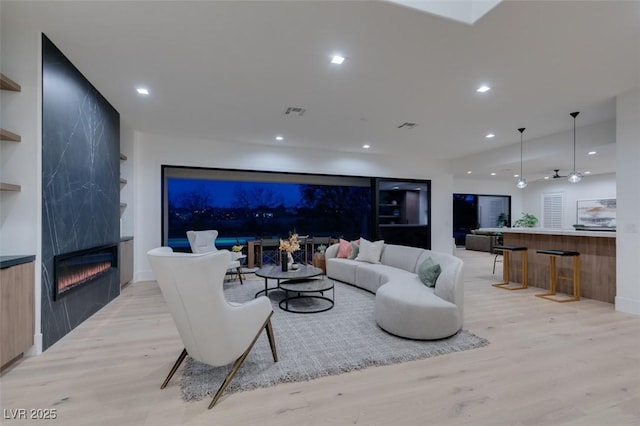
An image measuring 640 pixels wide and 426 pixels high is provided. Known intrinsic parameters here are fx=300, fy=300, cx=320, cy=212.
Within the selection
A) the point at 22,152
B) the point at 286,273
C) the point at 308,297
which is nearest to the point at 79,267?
the point at 22,152

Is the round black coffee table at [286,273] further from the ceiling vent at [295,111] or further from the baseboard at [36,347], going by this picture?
the ceiling vent at [295,111]

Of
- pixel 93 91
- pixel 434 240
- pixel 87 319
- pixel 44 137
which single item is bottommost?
pixel 87 319

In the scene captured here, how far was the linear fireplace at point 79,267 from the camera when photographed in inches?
118

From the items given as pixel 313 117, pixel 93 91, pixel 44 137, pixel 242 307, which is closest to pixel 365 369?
pixel 242 307

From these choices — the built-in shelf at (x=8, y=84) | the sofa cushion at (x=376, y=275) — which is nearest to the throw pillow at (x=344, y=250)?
the sofa cushion at (x=376, y=275)

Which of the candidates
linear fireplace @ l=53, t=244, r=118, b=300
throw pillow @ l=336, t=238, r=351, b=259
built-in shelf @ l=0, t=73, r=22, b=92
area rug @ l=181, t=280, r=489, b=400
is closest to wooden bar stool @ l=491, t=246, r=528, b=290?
throw pillow @ l=336, t=238, r=351, b=259

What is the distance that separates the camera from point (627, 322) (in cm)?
354

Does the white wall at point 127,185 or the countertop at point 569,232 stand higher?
the white wall at point 127,185

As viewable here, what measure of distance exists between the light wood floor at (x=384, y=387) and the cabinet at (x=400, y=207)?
5417 mm

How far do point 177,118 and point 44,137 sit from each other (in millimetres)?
2386

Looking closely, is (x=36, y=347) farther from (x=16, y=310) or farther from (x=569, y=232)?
(x=569, y=232)

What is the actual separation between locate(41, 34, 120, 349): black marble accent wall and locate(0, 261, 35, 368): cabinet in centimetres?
18

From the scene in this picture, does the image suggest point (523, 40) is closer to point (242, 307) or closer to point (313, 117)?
point (313, 117)

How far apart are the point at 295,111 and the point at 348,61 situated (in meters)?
1.69
